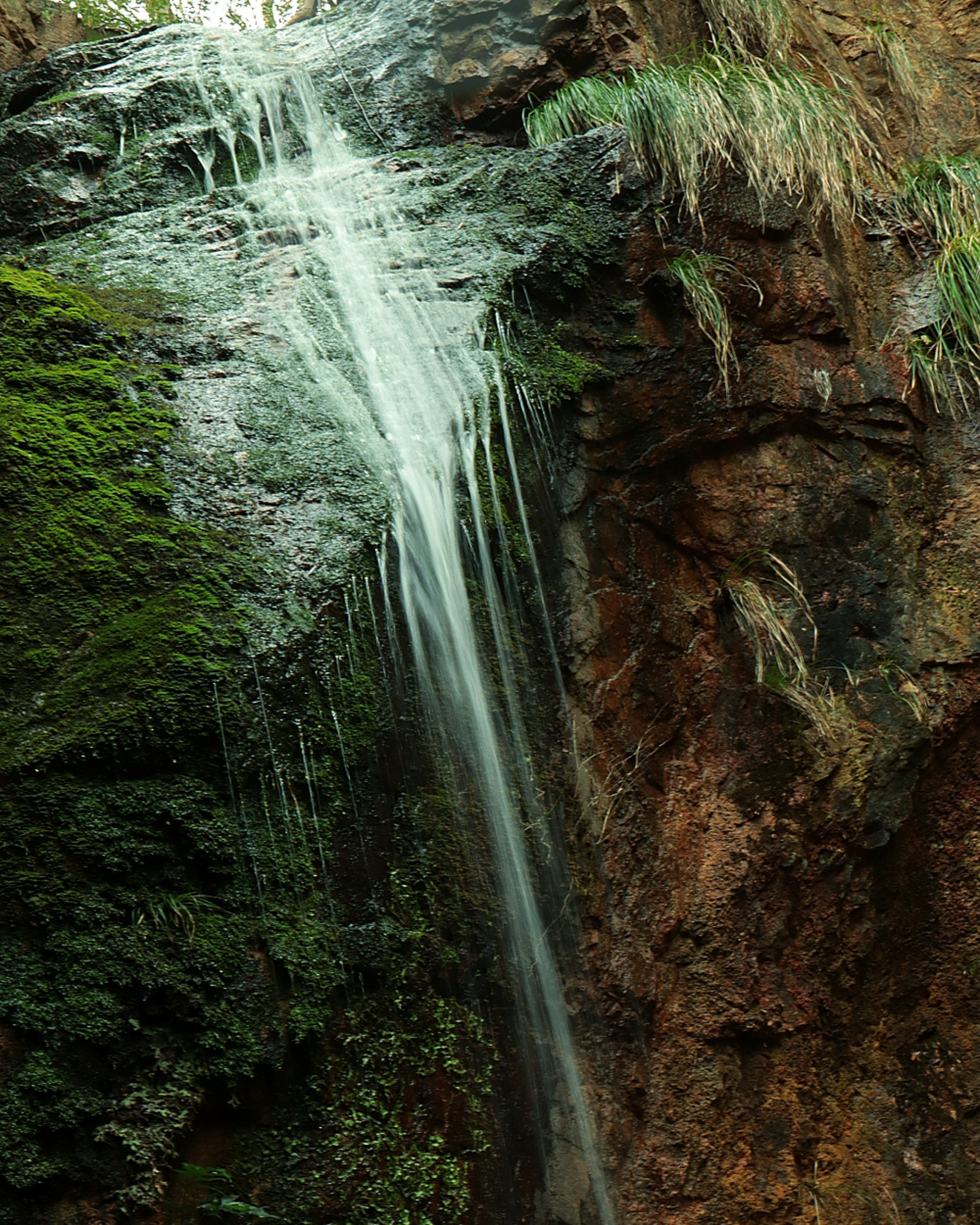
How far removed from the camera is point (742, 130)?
4.38 m

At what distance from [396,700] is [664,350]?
6.45 ft

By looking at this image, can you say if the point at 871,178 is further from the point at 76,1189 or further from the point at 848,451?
the point at 76,1189

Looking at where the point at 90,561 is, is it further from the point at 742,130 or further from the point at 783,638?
the point at 742,130

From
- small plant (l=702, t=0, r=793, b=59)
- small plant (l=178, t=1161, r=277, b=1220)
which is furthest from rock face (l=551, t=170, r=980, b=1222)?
small plant (l=702, t=0, r=793, b=59)

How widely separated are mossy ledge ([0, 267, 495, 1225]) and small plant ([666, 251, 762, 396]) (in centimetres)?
195

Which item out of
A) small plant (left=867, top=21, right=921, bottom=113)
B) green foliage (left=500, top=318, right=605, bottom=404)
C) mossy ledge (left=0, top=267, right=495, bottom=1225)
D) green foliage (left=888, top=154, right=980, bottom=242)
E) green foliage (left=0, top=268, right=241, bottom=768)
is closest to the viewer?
mossy ledge (left=0, top=267, right=495, bottom=1225)

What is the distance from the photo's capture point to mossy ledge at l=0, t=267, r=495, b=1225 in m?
2.32

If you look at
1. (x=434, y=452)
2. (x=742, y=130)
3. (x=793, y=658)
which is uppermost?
(x=742, y=130)

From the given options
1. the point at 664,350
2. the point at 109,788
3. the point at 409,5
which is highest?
the point at 409,5

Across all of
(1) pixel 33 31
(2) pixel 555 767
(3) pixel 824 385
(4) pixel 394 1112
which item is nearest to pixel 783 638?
(2) pixel 555 767

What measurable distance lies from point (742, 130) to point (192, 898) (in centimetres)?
398

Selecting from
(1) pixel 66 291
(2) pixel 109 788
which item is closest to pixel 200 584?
(2) pixel 109 788

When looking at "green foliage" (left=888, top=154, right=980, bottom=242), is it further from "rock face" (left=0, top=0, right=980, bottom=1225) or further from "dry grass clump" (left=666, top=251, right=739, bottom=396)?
"dry grass clump" (left=666, top=251, right=739, bottom=396)

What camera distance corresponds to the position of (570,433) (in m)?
3.88
